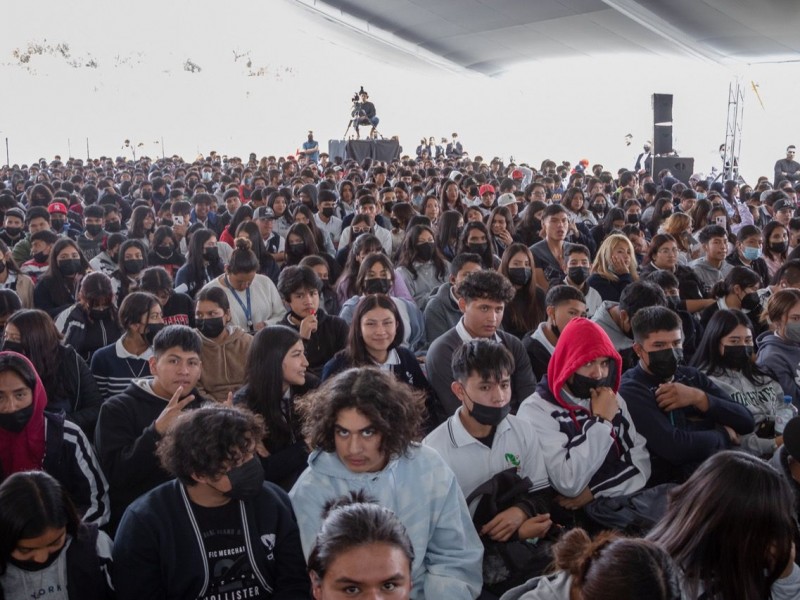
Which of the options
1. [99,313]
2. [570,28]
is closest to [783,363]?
[99,313]

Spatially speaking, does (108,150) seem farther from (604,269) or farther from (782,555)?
(782,555)

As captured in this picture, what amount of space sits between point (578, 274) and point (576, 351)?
2487 millimetres

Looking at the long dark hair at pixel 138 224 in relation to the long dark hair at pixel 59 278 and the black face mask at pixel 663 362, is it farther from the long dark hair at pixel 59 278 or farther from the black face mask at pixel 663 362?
the black face mask at pixel 663 362

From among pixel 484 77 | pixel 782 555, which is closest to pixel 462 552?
pixel 782 555

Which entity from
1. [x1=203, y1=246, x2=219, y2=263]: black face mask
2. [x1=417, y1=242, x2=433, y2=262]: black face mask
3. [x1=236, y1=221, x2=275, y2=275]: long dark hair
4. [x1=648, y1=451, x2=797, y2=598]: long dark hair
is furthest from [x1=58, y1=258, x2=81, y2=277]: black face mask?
[x1=648, y1=451, x2=797, y2=598]: long dark hair

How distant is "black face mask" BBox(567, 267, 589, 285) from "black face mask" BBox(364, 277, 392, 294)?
1.40 m

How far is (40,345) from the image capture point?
3.78 m

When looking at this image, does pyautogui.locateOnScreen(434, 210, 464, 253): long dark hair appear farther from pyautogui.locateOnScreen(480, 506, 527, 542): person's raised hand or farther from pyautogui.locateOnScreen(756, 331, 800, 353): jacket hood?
pyautogui.locateOnScreen(480, 506, 527, 542): person's raised hand

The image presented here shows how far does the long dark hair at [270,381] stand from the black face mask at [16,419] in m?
0.88

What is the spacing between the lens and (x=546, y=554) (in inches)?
106

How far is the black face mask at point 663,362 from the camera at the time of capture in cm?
354

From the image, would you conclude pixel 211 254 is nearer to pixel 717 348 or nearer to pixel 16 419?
pixel 16 419

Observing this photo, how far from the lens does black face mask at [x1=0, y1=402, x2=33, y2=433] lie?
3.05 m

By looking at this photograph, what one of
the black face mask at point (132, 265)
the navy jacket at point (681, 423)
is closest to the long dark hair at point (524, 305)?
the navy jacket at point (681, 423)
